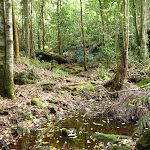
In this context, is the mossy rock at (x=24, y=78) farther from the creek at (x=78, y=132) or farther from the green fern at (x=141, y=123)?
the green fern at (x=141, y=123)

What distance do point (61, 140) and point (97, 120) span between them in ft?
6.40

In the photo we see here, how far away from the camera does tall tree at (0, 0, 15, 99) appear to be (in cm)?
590

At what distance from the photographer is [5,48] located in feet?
19.6

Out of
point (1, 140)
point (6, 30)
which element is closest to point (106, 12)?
point (6, 30)

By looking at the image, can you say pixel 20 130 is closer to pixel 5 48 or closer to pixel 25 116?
pixel 25 116

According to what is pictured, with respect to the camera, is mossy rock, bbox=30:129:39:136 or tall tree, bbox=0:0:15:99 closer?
mossy rock, bbox=30:129:39:136

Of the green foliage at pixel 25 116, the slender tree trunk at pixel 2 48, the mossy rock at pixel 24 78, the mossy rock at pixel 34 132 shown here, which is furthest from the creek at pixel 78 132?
the mossy rock at pixel 24 78

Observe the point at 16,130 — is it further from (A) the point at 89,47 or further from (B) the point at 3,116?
(A) the point at 89,47

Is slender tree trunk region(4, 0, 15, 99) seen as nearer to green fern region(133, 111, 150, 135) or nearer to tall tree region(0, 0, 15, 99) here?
tall tree region(0, 0, 15, 99)

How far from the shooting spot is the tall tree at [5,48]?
590 cm

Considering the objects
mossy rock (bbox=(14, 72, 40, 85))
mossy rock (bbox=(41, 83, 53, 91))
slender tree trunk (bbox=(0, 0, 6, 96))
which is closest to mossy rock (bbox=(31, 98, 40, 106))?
slender tree trunk (bbox=(0, 0, 6, 96))

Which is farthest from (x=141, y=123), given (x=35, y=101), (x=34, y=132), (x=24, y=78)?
(x=24, y=78)

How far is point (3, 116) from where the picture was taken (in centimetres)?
510

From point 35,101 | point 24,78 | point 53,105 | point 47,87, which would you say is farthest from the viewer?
point 24,78
